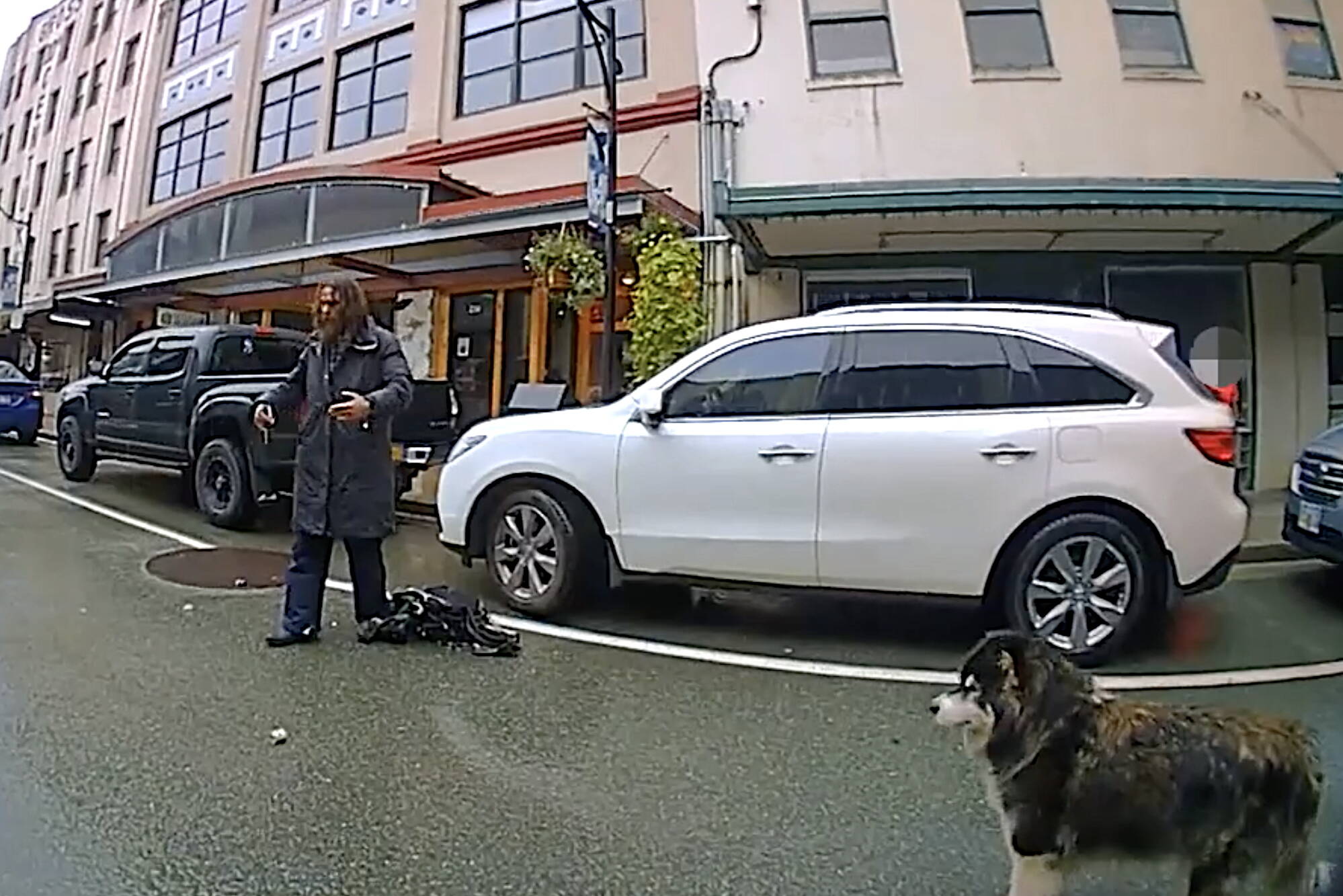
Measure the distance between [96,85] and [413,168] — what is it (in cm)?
2270

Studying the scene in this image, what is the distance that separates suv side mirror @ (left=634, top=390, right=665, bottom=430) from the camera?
6133 mm

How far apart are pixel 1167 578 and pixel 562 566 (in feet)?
10.6

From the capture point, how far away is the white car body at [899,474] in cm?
554

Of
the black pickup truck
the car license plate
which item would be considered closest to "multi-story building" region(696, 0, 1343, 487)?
the black pickup truck

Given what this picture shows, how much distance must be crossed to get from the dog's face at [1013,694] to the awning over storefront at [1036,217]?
7283 mm

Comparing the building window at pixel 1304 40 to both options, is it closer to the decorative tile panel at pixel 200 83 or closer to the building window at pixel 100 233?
the decorative tile panel at pixel 200 83

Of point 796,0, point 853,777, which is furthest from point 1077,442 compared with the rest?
point 796,0

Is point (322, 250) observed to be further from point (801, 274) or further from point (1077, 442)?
point (1077, 442)

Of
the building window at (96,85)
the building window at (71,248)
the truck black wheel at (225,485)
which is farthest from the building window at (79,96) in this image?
the truck black wheel at (225,485)

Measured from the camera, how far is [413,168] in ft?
51.5

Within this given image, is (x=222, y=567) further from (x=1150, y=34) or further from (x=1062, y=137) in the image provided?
(x=1150, y=34)

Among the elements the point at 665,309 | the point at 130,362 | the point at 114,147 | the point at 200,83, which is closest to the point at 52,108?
the point at 114,147

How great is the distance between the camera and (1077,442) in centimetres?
554

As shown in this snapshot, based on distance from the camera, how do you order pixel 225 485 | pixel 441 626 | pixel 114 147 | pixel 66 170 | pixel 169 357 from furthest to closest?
pixel 66 170, pixel 114 147, pixel 169 357, pixel 225 485, pixel 441 626
